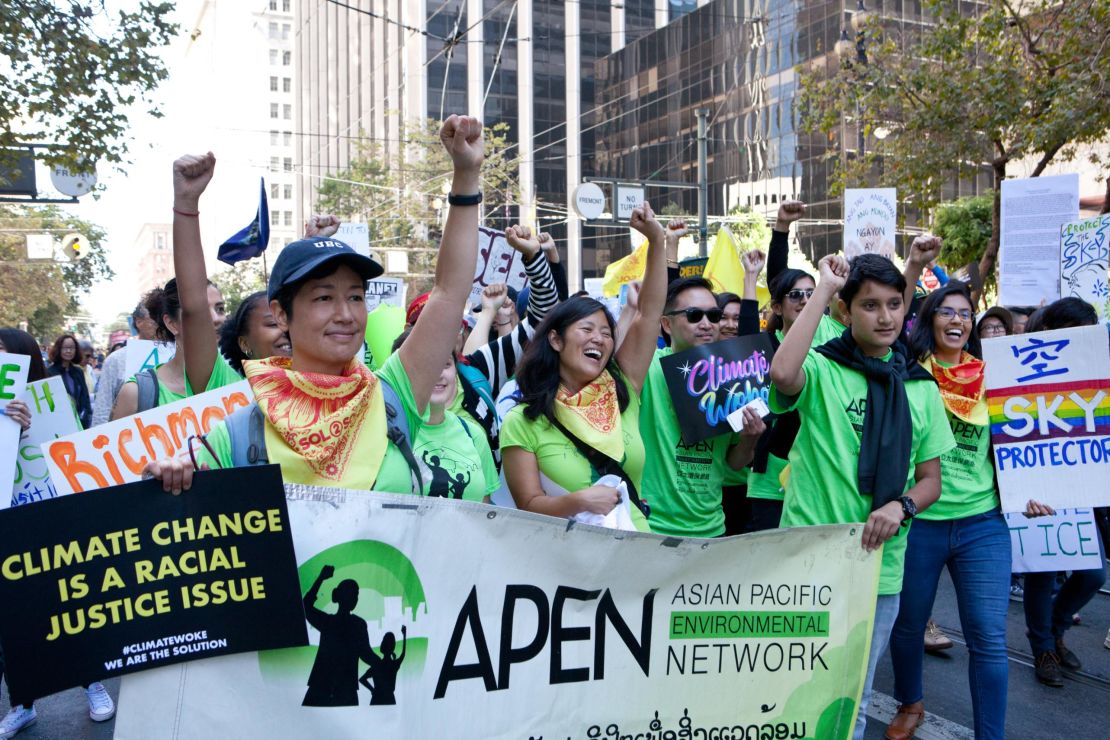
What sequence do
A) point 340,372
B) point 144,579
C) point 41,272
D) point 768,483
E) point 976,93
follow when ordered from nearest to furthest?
point 144,579, point 340,372, point 768,483, point 976,93, point 41,272

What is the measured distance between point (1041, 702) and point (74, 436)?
4.62 m

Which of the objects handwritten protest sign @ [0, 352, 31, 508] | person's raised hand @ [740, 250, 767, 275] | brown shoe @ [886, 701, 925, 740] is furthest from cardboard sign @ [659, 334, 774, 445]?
handwritten protest sign @ [0, 352, 31, 508]

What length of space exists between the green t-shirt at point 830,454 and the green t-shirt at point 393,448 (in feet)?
5.65

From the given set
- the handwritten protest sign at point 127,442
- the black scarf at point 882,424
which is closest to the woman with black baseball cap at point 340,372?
the handwritten protest sign at point 127,442

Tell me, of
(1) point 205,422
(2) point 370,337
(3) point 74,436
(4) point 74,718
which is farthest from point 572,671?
(4) point 74,718

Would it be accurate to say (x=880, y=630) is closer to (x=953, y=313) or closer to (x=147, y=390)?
(x=953, y=313)

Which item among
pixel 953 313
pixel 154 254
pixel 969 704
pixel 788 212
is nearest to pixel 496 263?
pixel 788 212

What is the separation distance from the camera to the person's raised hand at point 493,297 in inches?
235

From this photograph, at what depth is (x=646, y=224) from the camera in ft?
13.9

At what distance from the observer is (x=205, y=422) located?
3.82 m

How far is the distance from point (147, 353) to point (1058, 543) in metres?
5.02

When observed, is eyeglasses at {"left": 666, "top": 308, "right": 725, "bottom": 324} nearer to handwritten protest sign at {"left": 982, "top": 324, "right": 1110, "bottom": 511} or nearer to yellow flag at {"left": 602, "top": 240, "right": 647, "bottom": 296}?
handwritten protest sign at {"left": 982, "top": 324, "right": 1110, "bottom": 511}

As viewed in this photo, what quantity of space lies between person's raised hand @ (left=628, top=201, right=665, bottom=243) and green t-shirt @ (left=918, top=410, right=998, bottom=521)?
4.83 feet

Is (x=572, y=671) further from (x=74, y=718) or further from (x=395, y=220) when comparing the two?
(x=395, y=220)
